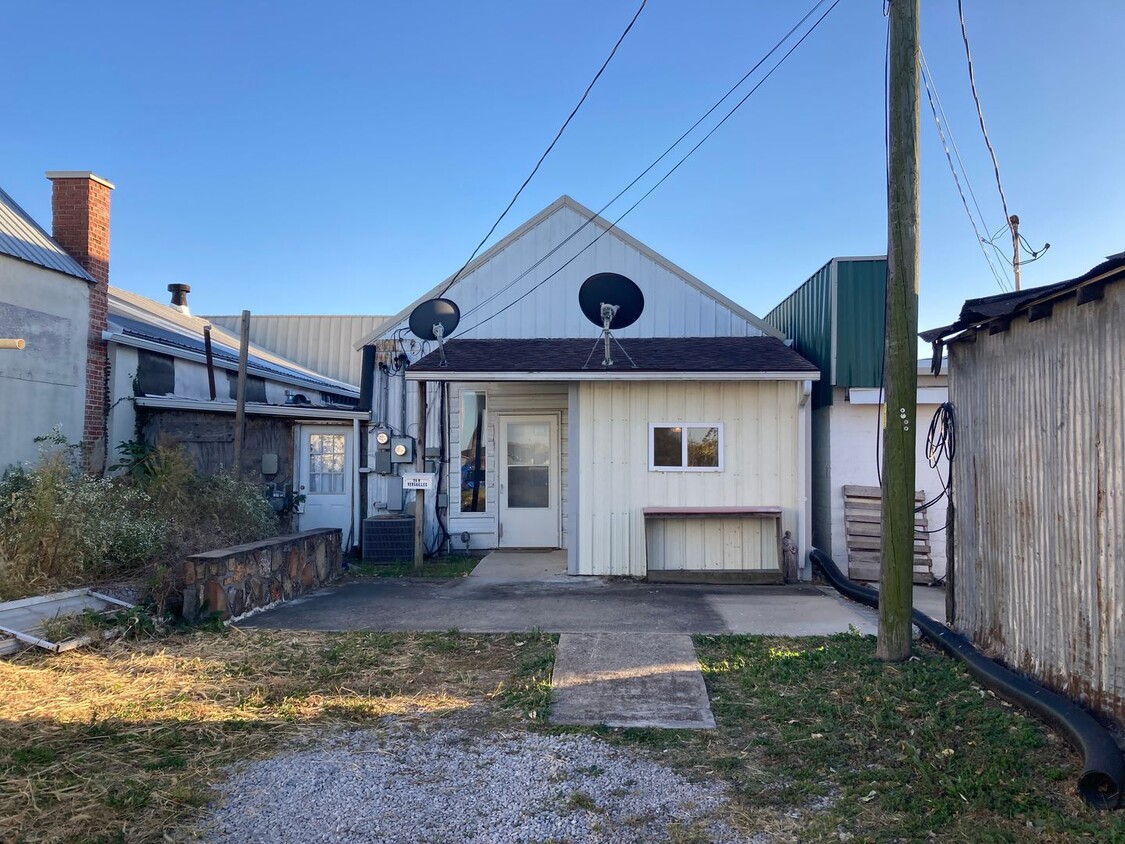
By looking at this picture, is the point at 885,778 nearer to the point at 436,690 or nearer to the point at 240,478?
the point at 436,690

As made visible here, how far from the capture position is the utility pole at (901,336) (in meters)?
5.56

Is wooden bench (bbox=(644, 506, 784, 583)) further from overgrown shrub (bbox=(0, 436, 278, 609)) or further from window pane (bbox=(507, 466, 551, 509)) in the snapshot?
overgrown shrub (bbox=(0, 436, 278, 609))

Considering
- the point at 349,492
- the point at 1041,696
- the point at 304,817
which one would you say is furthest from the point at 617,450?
the point at 304,817

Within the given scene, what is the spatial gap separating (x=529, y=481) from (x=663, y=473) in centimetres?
262

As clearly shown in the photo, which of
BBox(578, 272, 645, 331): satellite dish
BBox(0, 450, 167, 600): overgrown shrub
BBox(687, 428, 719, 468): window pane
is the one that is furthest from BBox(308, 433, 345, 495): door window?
BBox(687, 428, 719, 468): window pane

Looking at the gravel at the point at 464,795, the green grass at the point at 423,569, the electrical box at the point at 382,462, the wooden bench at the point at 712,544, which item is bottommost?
the gravel at the point at 464,795

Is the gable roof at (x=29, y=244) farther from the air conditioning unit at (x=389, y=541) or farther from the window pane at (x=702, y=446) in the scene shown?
the window pane at (x=702, y=446)

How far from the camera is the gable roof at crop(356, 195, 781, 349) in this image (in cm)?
1156

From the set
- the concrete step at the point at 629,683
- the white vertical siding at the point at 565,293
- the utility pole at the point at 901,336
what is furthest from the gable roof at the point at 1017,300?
the white vertical siding at the point at 565,293

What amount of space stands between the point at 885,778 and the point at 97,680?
522 centimetres

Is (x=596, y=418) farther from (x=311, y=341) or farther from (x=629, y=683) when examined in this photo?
(x=311, y=341)

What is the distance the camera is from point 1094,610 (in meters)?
4.38

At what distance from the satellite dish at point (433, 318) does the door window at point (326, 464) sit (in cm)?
245

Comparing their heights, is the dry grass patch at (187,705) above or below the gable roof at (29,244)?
below
